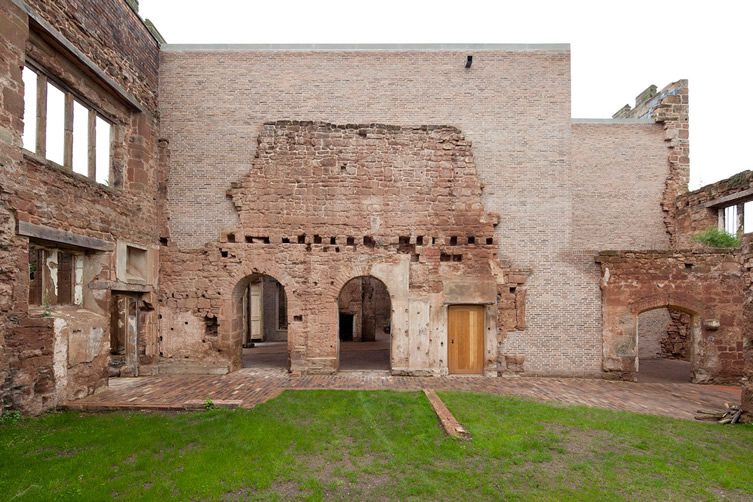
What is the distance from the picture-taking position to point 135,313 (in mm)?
12164

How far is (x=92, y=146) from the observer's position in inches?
412

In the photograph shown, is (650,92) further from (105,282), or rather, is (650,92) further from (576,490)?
(105,282)

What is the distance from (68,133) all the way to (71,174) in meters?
1.05

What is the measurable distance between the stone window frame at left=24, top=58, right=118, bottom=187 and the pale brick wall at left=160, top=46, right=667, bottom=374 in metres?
1.81

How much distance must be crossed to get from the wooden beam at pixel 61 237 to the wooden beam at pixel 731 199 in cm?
1838

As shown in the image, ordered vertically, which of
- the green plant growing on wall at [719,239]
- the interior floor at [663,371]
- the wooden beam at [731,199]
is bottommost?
the interior floor at [663,371]

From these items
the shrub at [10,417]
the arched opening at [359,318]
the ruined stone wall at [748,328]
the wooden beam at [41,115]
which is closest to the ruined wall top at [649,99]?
the ruined stone wall at [748,328]

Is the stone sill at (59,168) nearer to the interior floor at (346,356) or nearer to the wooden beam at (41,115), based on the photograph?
the wooden beam at (41,115)

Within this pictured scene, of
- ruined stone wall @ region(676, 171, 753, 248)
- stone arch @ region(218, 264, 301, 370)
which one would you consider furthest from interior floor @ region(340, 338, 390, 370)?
ruined stone wall @ region(676, 171, 753, 248)

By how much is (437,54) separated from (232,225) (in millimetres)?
7757

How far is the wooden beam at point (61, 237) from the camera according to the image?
8.02 meters

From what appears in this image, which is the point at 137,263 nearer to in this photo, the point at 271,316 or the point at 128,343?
the point at 128,343

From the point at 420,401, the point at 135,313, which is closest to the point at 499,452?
the point at 420,401

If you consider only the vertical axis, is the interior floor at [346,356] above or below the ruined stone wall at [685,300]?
below
